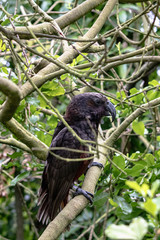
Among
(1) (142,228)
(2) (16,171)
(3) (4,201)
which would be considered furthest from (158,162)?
(3) (4,201)

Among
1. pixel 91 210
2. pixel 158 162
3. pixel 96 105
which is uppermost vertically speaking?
pixel 96 105

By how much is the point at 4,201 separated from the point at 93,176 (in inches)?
128

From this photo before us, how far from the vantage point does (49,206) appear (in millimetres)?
3361

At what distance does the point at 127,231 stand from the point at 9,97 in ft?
4.17

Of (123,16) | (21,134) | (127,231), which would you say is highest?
(123,16)

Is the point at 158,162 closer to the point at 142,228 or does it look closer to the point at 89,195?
the point at 89,195

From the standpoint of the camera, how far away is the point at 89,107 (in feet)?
11.7

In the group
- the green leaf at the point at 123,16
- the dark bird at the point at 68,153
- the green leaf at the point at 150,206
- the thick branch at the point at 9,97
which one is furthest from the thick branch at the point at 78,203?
the green leaf at the point at 123,16

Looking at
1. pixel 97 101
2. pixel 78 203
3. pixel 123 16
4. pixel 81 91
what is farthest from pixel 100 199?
pixel 123 16

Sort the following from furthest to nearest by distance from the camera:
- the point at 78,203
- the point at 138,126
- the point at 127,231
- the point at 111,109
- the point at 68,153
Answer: the point at 111,109 < the point at 68,153 < the point at 78,203 < the point at 138,126 < the point at 127,231

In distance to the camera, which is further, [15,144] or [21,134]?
[15,144]

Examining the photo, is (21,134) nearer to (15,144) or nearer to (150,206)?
(15,144)

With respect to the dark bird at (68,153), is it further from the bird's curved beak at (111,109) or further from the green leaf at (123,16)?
the green leaf at (123,16)

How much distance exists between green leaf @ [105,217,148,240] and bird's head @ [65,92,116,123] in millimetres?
2241
